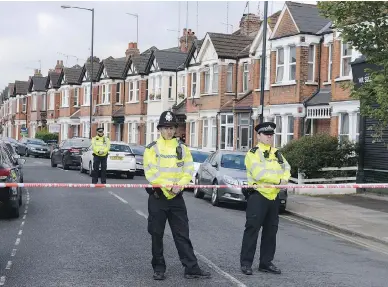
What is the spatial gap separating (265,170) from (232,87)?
93.6ft

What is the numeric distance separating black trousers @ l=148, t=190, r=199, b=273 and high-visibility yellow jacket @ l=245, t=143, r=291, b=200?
3.49 feet

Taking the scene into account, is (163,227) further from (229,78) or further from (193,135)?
(193,135)

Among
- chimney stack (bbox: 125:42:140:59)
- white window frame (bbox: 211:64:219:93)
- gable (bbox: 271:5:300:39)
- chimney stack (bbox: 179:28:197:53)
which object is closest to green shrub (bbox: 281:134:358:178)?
gable (bbox: 271:5:300:39)

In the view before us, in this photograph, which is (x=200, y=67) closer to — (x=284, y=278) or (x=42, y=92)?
(x=284, y=278)

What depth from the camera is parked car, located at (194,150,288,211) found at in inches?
621

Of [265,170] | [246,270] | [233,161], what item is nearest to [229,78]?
[233,161]

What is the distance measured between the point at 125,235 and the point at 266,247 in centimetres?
336

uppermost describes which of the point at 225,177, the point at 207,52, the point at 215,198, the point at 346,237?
the point at 207,52

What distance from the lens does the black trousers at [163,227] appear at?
292 inches

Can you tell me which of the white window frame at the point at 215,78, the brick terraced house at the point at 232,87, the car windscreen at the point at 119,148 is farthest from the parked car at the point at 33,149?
the car windscreen at the point at 119,148

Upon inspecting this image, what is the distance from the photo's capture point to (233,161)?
17266mm

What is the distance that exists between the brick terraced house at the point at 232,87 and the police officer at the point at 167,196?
8.23 m

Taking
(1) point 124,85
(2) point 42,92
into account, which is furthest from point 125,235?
(2) point 42,92

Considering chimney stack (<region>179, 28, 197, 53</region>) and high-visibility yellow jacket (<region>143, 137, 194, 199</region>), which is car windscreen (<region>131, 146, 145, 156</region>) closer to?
chimney stack (<region>179, 28, 197, 53</region>)
